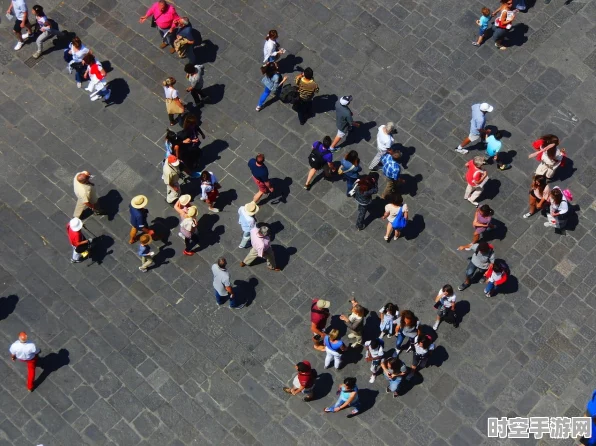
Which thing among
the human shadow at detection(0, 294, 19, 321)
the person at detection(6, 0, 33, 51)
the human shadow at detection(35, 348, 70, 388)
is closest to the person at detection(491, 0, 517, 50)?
the person at detection(6, 0, 33, 51)

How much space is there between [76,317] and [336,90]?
7599 mm

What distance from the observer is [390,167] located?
1547 centimetres

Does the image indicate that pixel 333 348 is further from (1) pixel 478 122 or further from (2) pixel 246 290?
(1) pixel 478 122

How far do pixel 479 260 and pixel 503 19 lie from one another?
20.1 feet

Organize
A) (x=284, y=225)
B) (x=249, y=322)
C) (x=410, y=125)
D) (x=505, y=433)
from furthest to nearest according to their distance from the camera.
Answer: (x=410, y=125) < (x=284, y=225) < (x=249, y=322) < (x=505, y=433)

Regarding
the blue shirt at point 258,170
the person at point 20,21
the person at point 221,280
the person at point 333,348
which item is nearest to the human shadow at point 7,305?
the person at point 221,280

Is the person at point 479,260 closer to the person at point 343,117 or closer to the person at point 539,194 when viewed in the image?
the person at point 539,194

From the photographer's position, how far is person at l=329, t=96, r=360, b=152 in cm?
1579

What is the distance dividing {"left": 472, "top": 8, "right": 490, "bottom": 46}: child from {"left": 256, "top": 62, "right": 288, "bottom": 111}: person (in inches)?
188

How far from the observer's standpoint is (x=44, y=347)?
48.1ft

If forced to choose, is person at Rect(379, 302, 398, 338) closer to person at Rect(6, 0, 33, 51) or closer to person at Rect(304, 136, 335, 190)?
person at Rect(304, 136, 335, 190)

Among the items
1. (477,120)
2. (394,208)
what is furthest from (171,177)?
(477,120)

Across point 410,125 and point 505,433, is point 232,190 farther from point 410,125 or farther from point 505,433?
point 505,433

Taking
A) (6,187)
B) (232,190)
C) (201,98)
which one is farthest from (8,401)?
(201,98)
